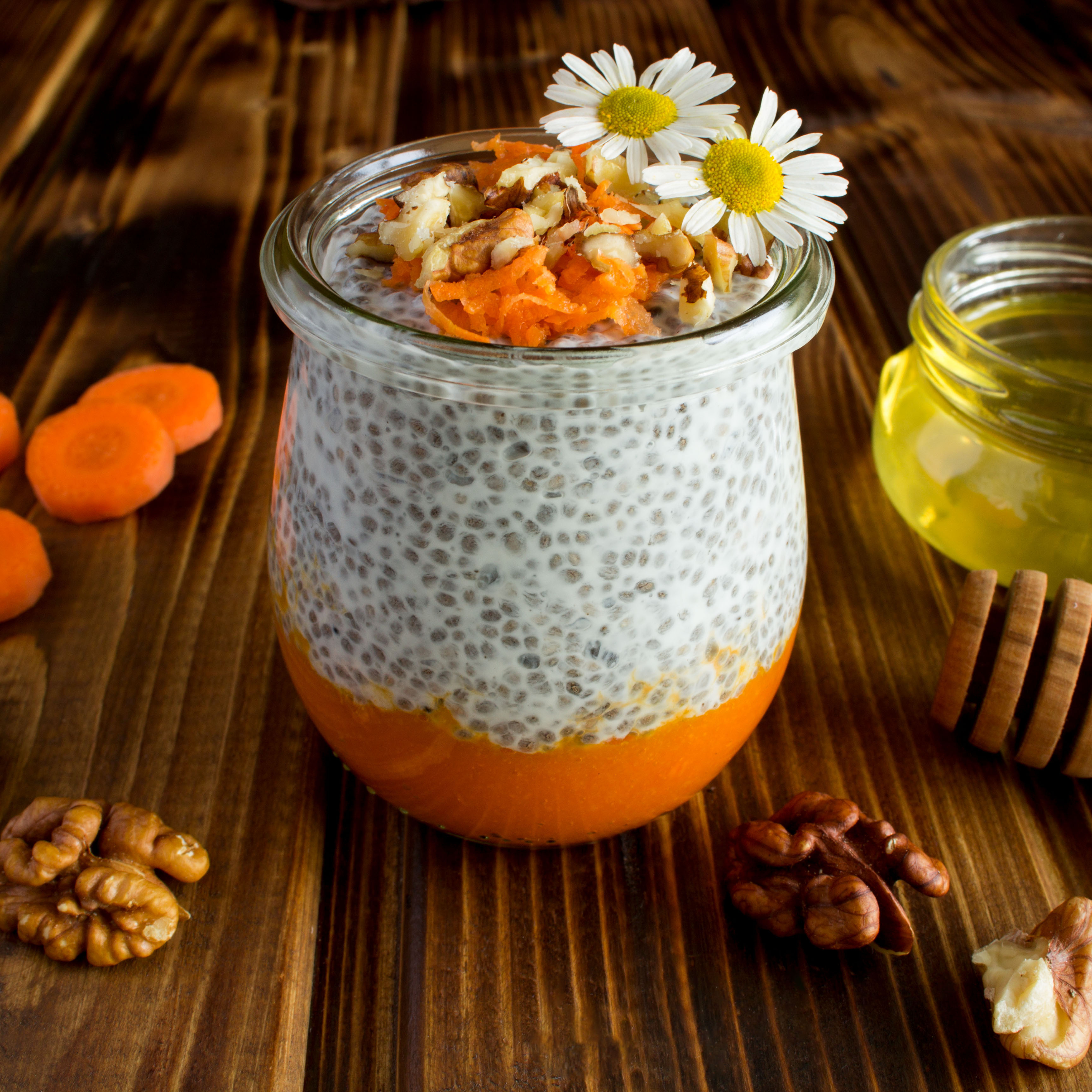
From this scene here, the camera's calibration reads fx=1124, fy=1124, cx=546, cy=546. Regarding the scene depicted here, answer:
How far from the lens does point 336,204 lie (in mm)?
624

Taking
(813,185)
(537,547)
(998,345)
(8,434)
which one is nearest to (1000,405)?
(998,345)

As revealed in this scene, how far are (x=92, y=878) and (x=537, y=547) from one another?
0.34 metres

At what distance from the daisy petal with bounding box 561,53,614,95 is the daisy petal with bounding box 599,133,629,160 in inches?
1.1

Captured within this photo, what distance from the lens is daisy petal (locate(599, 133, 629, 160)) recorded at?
0.55 m

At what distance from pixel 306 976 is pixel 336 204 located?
43 centimetres

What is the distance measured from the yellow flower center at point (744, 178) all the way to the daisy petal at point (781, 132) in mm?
11

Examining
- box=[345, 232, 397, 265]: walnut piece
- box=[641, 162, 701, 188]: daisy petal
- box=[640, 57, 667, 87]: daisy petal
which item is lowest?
box=[345, 232, 397, 265]: walnut piece

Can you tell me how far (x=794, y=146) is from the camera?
1.73 feet

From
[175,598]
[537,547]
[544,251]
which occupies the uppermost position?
[544,251]

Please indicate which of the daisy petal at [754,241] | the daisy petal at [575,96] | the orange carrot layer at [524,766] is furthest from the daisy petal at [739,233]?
the orange carrot layer at [524,766]

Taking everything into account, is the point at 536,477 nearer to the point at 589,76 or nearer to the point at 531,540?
the point at 531,540

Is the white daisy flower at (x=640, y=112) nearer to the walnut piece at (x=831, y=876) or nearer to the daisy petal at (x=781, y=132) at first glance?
the daisy petal at (x=781, y=132)

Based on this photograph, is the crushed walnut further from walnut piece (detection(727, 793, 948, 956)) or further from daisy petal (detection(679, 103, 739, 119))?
walnut piece (detection(727, 793, 948, 956))

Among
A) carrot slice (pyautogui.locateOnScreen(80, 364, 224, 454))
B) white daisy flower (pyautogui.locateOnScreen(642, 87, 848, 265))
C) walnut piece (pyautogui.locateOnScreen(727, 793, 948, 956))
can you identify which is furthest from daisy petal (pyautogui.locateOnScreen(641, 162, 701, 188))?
carrot slice (pyautogui.locateOnScreen(80, 364, 224, 454))
